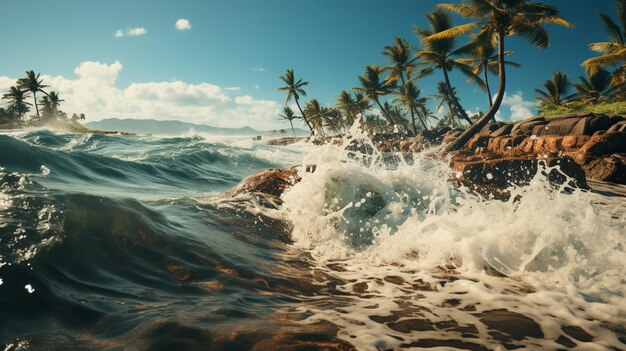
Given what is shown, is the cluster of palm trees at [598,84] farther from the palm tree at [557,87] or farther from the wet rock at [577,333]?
the wet rock at [577,333]

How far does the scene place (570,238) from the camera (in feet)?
10.8

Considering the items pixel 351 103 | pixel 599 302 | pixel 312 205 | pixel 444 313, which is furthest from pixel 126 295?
pixel 351 103

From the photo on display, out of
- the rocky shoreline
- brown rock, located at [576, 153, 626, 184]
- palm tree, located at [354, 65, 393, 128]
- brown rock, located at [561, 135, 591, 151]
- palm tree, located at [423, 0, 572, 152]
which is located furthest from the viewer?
palm tree, located at [354, 65, 393, 128]

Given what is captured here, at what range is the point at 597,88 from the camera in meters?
30.8

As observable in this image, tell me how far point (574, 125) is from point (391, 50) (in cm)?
1902

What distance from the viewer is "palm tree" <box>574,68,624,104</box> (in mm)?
29803

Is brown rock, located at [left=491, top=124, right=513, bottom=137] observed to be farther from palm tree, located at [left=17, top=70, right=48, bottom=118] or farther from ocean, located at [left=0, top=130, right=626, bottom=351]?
palm tree, located at [left=17, top=70, right=48, bottom=118]

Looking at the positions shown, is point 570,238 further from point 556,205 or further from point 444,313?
point 444,313

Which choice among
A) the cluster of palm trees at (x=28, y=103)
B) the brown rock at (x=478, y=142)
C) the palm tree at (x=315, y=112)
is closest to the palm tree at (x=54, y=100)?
the cluster of palm trees at (x=28, y=103)

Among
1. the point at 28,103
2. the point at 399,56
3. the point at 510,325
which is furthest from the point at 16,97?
the point at 510,325

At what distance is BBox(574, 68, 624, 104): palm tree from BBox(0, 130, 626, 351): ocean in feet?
117

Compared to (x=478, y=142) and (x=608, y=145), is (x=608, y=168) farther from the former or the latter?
(x=478, y=142)

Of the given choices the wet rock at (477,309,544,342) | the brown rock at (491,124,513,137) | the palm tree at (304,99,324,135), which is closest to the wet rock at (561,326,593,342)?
the wet rock at (477,309,544,342)

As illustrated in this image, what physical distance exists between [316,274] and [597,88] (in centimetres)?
3954
